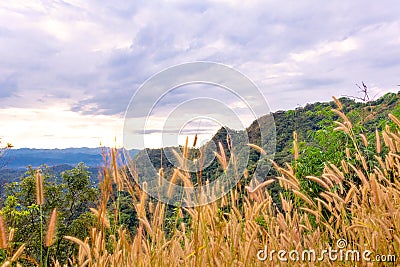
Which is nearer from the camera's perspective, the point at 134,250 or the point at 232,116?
the point at 134,250

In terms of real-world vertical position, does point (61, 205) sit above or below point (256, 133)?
below

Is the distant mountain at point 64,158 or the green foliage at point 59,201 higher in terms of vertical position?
the distant mountain at point 64,158

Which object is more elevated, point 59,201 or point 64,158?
point 64,158

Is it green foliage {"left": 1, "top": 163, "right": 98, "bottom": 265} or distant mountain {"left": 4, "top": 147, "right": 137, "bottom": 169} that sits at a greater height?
distant mountain {"left": 4, "top": 147, "right": 137, "bottom": 169}

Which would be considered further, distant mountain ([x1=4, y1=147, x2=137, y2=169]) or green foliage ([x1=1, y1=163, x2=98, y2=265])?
green foliage ([x1=1, y1=163, x2=98, y2=265])

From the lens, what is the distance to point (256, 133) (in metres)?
4.95

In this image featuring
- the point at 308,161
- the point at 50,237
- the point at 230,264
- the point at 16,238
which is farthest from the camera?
the point at 16,238

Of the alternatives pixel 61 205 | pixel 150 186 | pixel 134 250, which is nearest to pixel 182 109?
pixel 150 186

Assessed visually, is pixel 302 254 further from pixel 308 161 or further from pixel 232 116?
pixel 308 161

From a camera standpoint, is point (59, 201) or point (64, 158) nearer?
point (59, 201)

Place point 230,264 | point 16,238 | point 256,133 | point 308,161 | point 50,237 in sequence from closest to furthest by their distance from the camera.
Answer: point 230,264
point 50,237
point 256,133
point 308,161
point 16,238

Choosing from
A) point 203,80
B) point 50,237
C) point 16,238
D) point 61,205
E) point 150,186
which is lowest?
point 16,238

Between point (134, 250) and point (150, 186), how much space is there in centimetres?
99

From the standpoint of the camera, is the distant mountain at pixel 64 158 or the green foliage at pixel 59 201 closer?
the distant mountain at pixel 64 158
